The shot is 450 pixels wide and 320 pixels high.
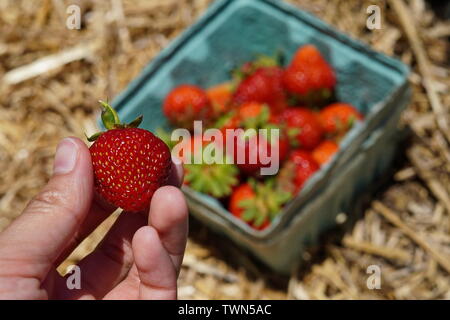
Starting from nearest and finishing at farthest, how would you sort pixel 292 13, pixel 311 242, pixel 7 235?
pixel 7 235 < pixel 311 242 < pixel 292 13

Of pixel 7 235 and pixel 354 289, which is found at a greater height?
pixel 7 235

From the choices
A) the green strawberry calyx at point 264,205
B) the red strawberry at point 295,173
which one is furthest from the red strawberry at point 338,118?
the green strawberry calyx at point 264,205

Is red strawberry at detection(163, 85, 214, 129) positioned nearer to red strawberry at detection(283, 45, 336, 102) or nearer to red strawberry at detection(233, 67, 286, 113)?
red strawberry at detection(233, 67, 286, 113)

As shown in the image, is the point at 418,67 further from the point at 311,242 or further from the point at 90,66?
the point at 90,66

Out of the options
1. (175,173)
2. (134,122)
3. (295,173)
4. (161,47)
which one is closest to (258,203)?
(295,173)

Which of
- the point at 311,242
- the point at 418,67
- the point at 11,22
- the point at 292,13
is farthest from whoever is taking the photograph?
the point at 11,22

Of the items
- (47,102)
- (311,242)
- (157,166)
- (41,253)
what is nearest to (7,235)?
(41,253)

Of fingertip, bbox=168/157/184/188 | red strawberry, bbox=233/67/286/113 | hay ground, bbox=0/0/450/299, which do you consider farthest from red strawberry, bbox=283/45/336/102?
fingertip, bbox=168/157/184/188
